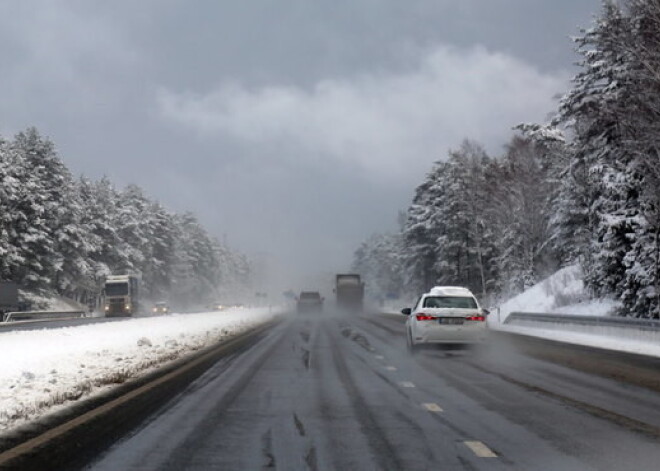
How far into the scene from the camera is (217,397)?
10.7 metres

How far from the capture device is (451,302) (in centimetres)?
1922

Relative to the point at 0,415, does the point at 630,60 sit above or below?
above

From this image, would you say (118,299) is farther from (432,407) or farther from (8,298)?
(432,407)

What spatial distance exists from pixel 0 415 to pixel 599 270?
27.2 metres

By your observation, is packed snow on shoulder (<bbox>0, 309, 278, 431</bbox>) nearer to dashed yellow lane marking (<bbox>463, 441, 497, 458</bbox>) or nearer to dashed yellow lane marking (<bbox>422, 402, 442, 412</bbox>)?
dashed yellow lane marking (<bbox>422, 402, 442, 412</bbox>)

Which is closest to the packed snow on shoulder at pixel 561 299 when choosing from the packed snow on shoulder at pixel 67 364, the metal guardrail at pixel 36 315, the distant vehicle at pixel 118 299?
the packed snow on shoulder at pixel 67 364

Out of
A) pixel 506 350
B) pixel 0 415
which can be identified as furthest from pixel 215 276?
pixel 0 415

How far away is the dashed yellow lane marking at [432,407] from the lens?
363 inches

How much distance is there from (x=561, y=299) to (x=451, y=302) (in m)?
22.6

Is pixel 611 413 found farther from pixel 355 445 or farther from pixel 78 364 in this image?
pixel 78 364

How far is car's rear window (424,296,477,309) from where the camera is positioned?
62.4 ft

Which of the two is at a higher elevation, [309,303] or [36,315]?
[309,303]

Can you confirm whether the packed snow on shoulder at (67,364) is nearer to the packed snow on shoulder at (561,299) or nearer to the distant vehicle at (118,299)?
the packed snow on shoulder at (561,299)

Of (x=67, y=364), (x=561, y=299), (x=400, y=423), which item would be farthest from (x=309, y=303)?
(x=400, y=423)
